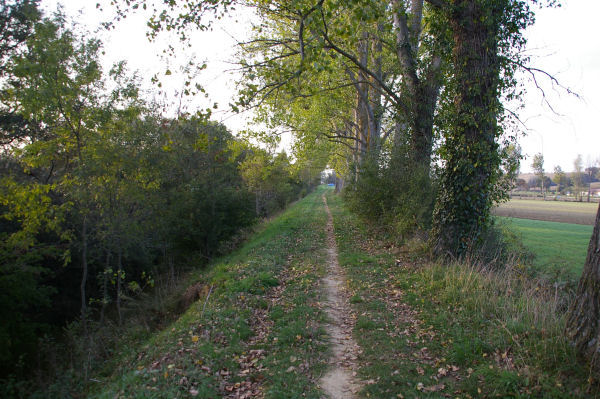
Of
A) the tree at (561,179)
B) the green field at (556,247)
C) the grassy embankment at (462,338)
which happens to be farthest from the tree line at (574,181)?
the grassy embankment at (462,338)

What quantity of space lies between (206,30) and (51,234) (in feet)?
33.3

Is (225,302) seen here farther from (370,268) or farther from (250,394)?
(370,268)

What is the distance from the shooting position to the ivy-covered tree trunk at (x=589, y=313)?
12.9 ft

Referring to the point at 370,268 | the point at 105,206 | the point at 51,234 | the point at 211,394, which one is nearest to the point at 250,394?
the point at 211,394

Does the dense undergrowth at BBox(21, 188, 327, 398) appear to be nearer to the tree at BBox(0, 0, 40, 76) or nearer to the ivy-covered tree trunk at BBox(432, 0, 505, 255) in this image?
the ivy-covered tree trunk at BBox(432, 0, 505, 255)

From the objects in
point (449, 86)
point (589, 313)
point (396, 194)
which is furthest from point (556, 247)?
point (589, 313)

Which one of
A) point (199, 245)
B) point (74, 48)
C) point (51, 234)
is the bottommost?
point (199, 245)

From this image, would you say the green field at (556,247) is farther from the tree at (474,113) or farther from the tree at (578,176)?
the tree at (578,176)

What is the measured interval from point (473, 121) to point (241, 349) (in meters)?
7.18

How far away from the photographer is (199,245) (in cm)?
1861

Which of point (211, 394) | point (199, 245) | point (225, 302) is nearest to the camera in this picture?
point (211, 394)

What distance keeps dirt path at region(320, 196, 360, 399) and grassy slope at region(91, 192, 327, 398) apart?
0.20 m

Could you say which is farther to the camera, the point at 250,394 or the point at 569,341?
the point at 250,394

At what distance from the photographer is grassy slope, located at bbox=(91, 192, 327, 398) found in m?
4.71
